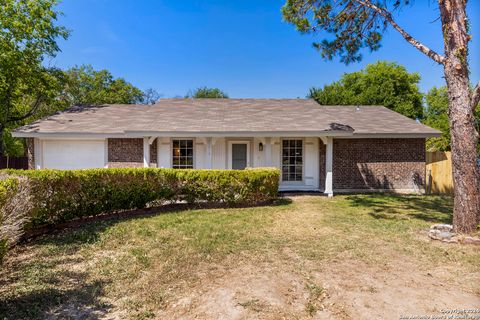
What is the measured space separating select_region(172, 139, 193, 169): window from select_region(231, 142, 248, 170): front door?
1.89 metres

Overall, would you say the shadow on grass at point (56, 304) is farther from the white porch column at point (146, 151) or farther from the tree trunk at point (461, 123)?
the white porch column at point (146, 151)

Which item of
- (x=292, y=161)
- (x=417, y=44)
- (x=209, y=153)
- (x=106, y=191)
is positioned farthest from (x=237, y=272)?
(x=292, y=161)

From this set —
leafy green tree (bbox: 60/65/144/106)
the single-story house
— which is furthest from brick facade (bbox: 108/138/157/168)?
leafy green tree (bbox: 60/65/144/106)

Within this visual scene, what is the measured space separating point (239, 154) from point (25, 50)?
13.5m

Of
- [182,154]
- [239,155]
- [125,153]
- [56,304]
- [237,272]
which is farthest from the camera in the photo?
[239,155]

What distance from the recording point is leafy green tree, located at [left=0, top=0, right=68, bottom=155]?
14380 mm

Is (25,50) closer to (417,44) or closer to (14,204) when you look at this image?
(14,204)

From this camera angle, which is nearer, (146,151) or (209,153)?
(146,151)

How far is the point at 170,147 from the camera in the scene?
1222 centimetres

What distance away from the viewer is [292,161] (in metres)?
12.6

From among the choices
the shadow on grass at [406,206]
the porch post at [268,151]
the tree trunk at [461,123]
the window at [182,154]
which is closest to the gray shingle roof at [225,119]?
the porch post at [268,151]

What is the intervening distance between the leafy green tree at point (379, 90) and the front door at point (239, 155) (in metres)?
20.0

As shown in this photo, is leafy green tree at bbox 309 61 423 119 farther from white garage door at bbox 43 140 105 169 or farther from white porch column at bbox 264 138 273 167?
white garage door at bbox 43 140 105 169

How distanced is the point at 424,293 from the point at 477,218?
3344 millimetres
